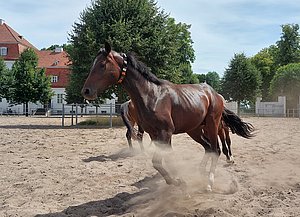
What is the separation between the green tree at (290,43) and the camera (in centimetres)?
6775

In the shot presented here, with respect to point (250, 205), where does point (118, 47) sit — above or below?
above

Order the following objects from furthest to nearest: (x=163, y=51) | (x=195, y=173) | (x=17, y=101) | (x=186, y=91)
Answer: (x=17, y=101)
(x=163, y=51)
(x=195, y=173)
(x=186, y=91)

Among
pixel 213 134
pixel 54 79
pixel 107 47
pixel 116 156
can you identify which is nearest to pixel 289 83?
pixel 54 79

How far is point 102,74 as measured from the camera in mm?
5543

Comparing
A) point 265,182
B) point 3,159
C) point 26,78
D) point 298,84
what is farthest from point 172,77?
point 298,84

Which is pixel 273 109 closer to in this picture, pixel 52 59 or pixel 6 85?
pixel 6 85

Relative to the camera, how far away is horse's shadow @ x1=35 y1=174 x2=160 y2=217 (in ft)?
17.1

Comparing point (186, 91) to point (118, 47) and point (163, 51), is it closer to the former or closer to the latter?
point (118, 47)

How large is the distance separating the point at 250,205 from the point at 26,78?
147 feet

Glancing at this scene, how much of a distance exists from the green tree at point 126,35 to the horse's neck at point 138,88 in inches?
635

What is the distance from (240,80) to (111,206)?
47411mm

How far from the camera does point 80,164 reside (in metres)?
8.60

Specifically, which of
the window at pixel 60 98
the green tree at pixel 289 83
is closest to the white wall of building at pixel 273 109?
the green tree at pixel 289 83

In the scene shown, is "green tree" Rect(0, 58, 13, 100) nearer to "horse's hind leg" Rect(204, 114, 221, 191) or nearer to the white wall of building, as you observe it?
the white wall of building
